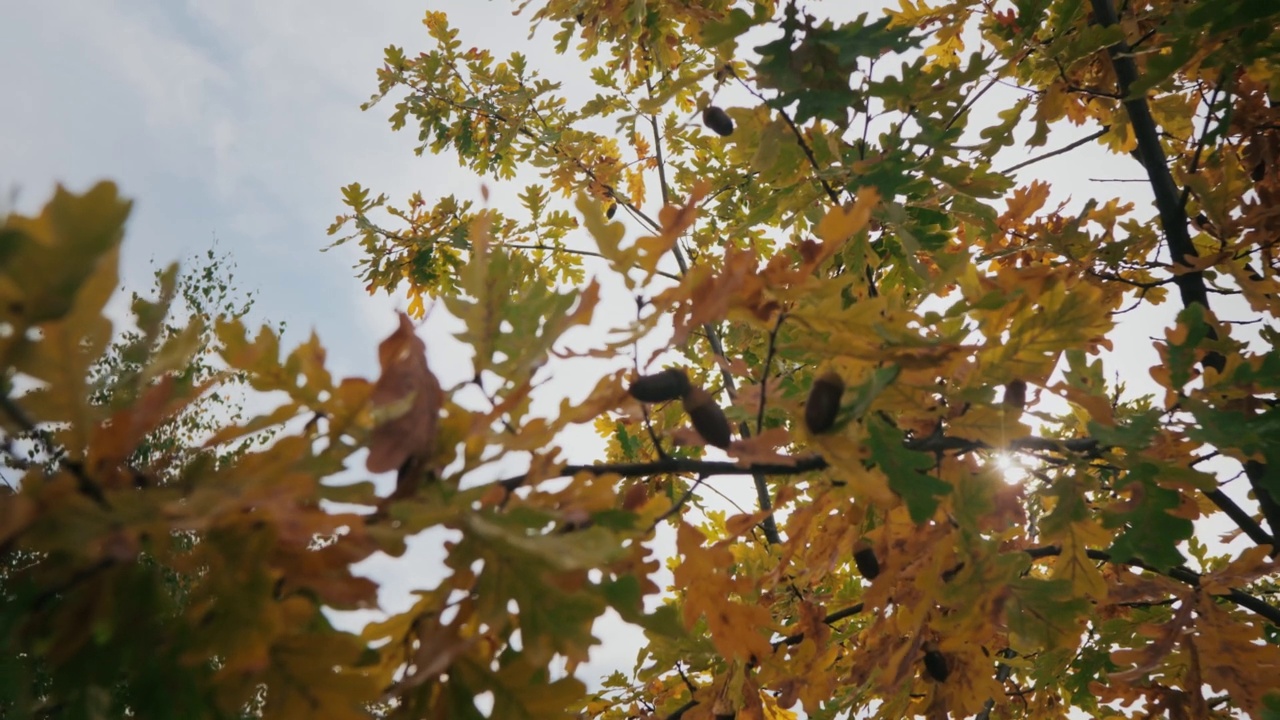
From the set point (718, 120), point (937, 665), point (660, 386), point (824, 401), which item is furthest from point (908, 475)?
point (718, 120)

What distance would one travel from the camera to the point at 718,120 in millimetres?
1898

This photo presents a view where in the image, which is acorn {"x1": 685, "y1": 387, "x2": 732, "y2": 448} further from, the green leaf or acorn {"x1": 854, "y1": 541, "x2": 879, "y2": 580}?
acorn {"x1": 854, "y1": 541, "x2": 879, "y2": 580}

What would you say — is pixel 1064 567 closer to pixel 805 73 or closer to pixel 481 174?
pixel 805 73

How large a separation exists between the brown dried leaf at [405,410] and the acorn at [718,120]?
1.35 meters

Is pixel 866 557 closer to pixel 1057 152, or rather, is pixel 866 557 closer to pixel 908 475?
pixel 908 475

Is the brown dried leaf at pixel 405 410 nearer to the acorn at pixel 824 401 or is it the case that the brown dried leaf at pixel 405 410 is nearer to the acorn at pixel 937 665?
the acorn at pixel 824 401

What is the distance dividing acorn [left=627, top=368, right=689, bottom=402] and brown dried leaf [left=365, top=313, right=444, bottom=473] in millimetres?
306

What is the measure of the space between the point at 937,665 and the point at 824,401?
1.04m

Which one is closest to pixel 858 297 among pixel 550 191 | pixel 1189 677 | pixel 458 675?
pixel 1189 677

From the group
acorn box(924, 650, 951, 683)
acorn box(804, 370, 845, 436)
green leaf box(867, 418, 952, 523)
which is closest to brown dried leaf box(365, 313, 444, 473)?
acorn box(804, 370, 845, 436)

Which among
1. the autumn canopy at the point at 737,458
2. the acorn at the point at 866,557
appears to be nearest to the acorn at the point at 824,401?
the autumn canopy at the point at 737,458

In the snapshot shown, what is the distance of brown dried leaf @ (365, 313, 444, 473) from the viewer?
69 cm

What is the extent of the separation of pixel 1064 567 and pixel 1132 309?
1.64m

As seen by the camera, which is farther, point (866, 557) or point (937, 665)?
point (937, 665)
